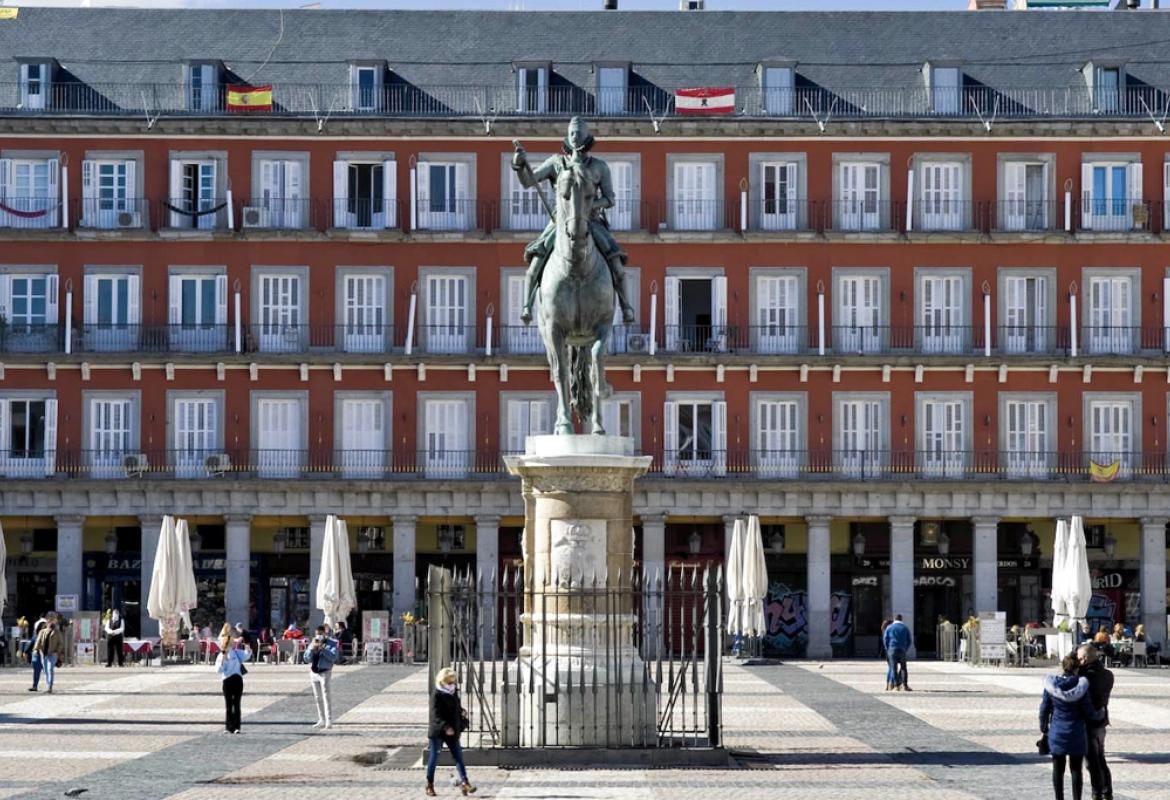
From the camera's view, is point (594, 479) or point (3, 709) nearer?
point (594, 479)

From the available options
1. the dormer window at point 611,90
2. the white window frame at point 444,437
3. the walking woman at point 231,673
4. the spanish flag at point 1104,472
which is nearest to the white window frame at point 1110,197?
the spanish flag at point 1104,472

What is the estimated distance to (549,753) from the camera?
88.6 feet

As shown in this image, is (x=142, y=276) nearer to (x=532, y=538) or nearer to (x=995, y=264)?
(x=995, y=264)

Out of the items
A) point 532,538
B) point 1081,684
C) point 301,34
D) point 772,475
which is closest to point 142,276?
point 301,34

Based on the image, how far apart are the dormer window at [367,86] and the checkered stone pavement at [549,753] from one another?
24.0m

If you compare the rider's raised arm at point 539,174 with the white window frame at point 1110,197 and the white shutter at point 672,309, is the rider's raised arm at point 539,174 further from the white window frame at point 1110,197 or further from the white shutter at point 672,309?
the white window frame at point 1110,197

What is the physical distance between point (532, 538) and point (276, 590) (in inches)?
1675

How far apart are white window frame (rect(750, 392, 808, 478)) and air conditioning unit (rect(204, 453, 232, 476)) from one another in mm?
15536

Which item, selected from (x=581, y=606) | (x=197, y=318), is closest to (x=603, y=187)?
(x=581, y=606)

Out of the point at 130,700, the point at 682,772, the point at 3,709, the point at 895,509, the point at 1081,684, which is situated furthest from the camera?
the point at 895,509

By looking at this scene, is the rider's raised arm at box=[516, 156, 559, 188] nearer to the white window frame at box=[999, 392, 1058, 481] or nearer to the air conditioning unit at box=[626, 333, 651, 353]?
the air conditioning unit at box=[626, 333, 651, 353]

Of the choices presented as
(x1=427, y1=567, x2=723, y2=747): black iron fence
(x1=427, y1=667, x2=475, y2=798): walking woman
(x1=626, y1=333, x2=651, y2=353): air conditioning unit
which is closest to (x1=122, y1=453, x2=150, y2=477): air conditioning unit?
(x1=626, y1=333, x2=651, y2=353): air conditioning unit

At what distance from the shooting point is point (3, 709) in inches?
1540

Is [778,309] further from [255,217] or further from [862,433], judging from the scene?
[255,217]
